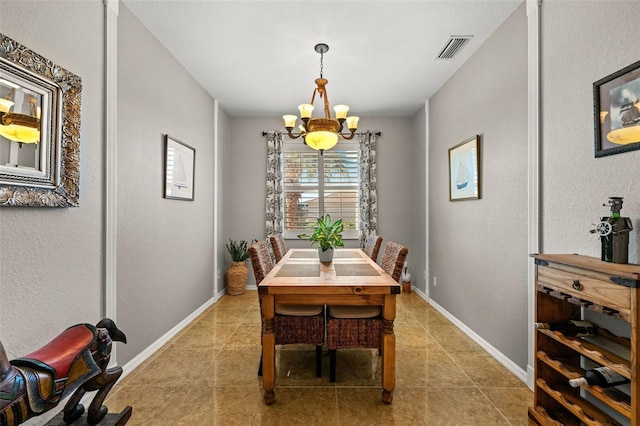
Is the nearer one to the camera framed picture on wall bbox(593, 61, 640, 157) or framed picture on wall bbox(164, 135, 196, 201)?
framed picture on wall bbox(593, 61, 640, 157)

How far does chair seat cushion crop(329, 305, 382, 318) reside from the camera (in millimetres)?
2154

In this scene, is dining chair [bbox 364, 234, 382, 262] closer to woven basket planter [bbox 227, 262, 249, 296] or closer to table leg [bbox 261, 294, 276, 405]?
table leg [bbox 261, 294, 276, 405]

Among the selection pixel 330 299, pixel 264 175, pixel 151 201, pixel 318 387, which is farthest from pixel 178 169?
pixel 318 387

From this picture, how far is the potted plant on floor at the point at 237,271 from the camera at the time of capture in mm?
4523

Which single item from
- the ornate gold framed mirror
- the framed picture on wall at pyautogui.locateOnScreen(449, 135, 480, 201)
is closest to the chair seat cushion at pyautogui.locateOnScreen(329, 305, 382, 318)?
the framed picture on wall at pyautogui.locateOnScreen(449, 135, 480, 201)

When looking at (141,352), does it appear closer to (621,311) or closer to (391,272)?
(391,272)

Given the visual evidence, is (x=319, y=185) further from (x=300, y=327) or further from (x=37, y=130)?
(x=37, y=130)

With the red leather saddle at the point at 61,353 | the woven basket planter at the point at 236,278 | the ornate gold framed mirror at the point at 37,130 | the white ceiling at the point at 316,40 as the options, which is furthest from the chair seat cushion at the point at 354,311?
the woven basket planter at the point at 236,278

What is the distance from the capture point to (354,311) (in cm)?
219

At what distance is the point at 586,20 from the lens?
172 cm

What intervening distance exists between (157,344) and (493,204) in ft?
10.5

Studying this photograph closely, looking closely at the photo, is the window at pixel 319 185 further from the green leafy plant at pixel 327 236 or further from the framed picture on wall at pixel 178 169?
the green leafy plant at pixel 327 236

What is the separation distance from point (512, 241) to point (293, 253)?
6.84ft

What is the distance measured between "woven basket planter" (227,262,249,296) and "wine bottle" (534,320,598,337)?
3753 mm
